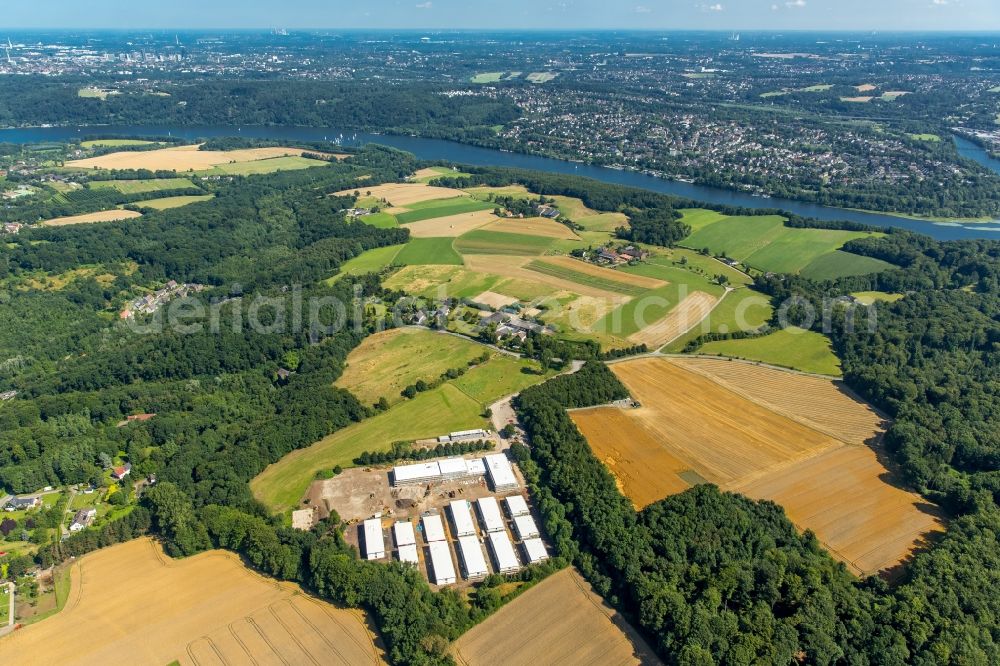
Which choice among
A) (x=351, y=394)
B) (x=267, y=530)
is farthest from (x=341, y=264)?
(x=267, y=530)

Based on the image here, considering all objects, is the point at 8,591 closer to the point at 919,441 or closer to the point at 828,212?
the point at 919,441

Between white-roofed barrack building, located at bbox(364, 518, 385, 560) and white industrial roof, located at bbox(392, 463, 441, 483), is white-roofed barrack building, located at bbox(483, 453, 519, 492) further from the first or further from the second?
white-roofed barrack building, located at bbox(364, 518, 385, 560)

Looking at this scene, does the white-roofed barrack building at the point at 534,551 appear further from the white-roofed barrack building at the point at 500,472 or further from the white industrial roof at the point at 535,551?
the white-roofed barrack building at the point at 500,472

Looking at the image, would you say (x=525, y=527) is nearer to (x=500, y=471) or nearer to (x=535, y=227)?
(x=500, y=471)

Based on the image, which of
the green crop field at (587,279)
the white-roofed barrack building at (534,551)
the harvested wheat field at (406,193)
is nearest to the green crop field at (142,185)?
the harvested wheat field at (406,193)

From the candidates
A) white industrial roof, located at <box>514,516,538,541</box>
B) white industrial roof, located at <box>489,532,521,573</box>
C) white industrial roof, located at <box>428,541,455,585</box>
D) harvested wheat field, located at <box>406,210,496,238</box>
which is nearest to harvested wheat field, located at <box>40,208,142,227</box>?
harvested wheat field, located at <box>406,210,496,238</box>

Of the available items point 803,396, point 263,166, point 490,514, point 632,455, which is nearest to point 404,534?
point 490,514
